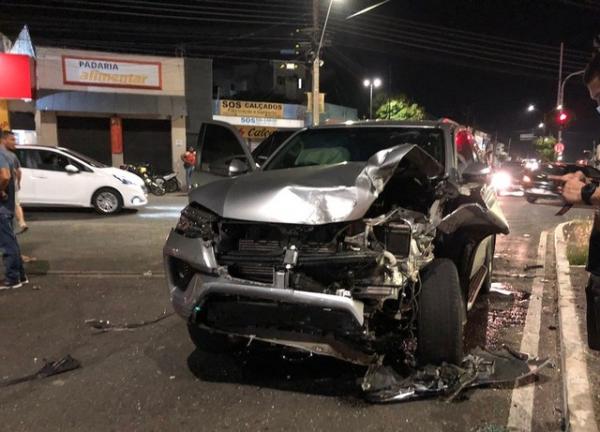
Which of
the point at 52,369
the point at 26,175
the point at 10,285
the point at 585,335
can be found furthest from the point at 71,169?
the point at 585,335

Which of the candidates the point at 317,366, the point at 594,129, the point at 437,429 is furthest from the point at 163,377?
the point at 594,129

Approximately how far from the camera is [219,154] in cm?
558

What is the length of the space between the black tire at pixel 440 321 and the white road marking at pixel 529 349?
0.44 meters

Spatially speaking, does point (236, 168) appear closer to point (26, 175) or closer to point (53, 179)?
point (53, 179)

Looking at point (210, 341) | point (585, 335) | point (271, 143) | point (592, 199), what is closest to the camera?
point (592, 199)

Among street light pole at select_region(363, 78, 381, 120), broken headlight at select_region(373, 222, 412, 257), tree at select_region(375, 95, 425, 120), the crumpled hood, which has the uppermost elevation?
street light pole at select_region(363, 78, 381, 120)

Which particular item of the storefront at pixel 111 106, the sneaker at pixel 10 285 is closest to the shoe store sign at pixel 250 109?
the storefront at pixel 111 106

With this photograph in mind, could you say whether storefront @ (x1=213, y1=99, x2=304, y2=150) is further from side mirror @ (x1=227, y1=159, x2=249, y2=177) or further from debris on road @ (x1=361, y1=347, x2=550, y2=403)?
debris on road @ (x1=361, y1=347, x2=550, y2=403)

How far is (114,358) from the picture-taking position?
4152mm

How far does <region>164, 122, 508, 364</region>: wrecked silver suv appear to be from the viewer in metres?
3.18

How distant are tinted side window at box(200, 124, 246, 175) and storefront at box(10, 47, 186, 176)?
17.5 metres

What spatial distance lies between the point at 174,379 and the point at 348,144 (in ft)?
8.73

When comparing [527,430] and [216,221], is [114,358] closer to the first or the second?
[216,221]

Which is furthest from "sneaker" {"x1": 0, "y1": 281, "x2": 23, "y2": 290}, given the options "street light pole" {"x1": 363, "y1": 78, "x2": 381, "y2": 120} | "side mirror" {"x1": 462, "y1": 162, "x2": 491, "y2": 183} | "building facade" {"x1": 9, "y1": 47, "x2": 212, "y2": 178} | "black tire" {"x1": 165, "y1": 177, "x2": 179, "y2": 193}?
"street light pole" {"x1": 363, "y1": 78, "x2": 381, "y2": 120}
